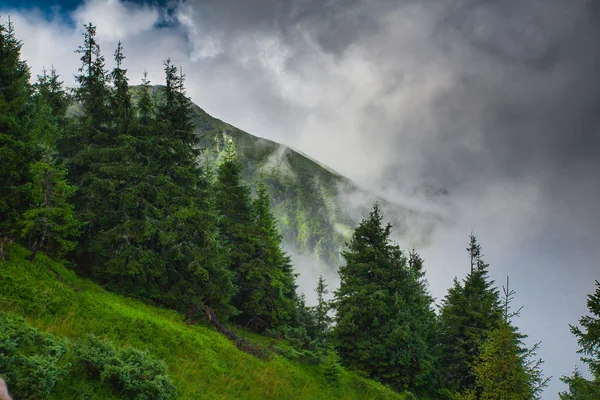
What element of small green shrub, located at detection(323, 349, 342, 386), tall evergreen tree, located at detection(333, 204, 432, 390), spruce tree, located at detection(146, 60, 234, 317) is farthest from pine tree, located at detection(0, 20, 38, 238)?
tall evergreen tree, located at detection(333, 204, 432, 390)

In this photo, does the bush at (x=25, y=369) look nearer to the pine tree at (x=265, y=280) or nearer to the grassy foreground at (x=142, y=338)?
the grassy foreground at (x=142, y=338)

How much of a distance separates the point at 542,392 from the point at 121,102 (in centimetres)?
3079

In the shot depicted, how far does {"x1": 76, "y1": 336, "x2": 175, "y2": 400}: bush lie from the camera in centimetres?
762

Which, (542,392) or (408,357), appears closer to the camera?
(542,392)

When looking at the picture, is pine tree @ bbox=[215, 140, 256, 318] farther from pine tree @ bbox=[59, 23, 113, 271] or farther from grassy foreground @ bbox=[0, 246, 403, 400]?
grassy foreground @ bbox=[0, 246, 403, 400]

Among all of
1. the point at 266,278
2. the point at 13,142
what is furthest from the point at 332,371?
the point at 13,142

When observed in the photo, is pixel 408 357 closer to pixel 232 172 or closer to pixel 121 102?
pixel 232 172

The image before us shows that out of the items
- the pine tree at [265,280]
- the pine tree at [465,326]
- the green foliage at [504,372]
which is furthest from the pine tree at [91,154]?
the pine tree at [465,326]

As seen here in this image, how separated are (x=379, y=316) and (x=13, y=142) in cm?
2264

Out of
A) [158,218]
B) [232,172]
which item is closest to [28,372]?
[158,218]

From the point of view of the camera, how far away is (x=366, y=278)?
83.8ft

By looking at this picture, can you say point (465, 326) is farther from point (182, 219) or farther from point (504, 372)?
point (182, 219)

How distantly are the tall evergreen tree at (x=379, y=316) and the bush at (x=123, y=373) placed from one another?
56.5 feet

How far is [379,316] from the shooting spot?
78.0 feet
